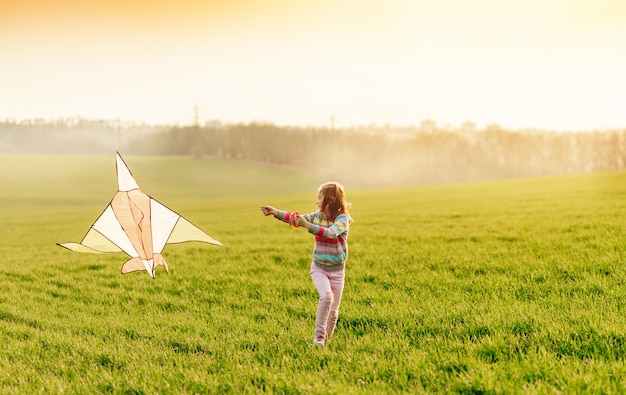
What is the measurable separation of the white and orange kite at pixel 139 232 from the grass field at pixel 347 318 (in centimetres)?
118

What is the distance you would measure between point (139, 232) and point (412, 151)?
111946 mm

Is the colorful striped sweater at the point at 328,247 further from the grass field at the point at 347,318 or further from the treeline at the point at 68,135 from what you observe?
the treeline at the point at 68,135

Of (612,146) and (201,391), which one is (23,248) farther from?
(612,146)

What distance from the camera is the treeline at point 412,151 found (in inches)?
4355

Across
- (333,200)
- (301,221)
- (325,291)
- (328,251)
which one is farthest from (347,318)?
(301,221)

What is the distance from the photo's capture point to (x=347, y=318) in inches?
297

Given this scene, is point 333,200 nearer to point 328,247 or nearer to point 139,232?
point 328,247

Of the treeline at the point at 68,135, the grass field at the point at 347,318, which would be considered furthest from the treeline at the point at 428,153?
the grass field at the point at 347,318

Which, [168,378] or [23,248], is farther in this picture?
[23,248]

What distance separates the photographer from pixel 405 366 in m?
5.52

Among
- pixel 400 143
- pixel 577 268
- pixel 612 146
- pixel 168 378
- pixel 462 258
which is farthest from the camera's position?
pixel 400 143

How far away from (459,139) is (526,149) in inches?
Result: 525

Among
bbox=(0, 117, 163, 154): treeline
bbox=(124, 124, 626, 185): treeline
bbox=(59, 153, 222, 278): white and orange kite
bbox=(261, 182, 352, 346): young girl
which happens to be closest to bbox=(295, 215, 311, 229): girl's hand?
bbox=(261, 182, 352, 346): young girl

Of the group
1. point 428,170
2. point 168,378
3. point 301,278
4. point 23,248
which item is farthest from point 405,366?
point 428,170
